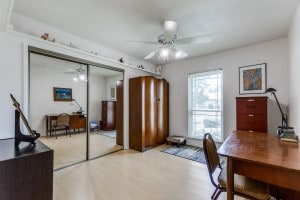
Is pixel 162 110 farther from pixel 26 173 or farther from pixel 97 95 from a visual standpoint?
pixel 26 173

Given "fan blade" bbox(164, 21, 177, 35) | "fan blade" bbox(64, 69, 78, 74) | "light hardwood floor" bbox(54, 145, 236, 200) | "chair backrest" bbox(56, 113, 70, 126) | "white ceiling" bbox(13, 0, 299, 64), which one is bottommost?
"light hardwood floor" bbox(54, 145, 236, 200)

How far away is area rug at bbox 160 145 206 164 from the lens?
337 cm

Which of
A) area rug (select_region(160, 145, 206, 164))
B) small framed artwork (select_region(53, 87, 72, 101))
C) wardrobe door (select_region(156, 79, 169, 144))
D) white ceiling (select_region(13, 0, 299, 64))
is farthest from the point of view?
wardrobe door (select_region(156, 79, 169, 144))

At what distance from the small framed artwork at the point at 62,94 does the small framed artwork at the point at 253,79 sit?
156 inches

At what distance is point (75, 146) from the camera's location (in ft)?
12.4

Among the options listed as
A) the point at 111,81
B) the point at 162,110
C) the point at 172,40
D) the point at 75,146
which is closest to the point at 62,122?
the point at 75,146

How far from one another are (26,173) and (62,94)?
2.47 m

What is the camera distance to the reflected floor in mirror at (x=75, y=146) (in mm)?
3195

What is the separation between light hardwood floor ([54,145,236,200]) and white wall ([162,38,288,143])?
4.65ft

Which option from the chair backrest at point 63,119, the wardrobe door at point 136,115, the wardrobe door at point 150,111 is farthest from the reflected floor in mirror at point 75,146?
the wardrobe door at point 150,111

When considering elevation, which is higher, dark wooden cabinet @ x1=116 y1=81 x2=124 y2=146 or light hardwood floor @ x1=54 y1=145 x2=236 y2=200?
dark wooden cabinet @ x1=116 y1=81 x2=124 y2=146

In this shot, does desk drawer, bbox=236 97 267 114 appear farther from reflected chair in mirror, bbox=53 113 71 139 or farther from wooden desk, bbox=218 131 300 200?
reflected chair in mirror, bbox=53 113 71 139

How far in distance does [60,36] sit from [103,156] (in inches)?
100

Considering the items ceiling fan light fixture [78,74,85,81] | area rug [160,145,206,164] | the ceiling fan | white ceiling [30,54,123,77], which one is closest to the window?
area rug [160,145,206,164]
